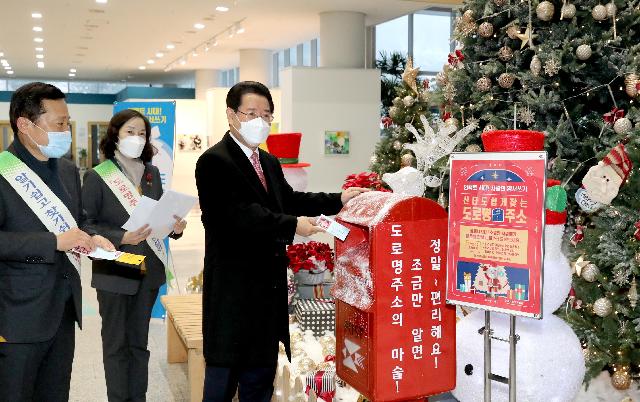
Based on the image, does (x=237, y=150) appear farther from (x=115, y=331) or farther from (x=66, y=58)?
(x=66, y=58)

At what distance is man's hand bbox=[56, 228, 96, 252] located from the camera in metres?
2.24

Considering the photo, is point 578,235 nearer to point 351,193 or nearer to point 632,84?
point 632,84

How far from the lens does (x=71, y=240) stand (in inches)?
88.3

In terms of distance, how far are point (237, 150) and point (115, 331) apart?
126cm

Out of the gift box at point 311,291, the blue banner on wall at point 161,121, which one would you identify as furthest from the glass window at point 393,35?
the gift box at point 311,291

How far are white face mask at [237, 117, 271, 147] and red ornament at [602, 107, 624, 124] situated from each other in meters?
1.67

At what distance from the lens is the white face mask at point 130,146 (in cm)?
332

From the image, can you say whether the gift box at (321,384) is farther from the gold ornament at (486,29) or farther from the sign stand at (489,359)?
the gold ornament at (486,29)

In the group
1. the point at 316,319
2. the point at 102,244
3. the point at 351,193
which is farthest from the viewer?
the point at 316,319

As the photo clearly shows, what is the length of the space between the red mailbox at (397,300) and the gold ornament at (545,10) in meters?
1.53

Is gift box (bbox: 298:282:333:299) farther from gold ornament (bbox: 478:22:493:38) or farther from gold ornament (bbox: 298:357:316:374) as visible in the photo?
gold ornament (bbox: 478:22:493:38)

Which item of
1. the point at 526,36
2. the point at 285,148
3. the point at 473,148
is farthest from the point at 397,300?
the point at 285,148

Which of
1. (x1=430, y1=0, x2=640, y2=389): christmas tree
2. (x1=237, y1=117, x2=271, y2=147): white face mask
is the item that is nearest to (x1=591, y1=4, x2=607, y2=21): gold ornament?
(x1=430, y1=0, x2=640, y2=389): christmas tree

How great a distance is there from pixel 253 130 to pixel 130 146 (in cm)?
108
